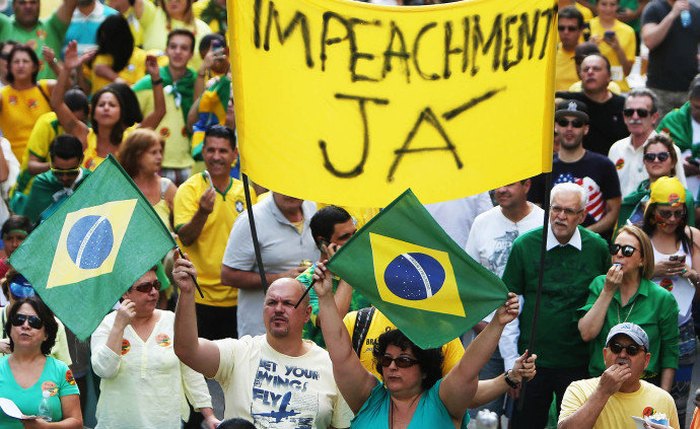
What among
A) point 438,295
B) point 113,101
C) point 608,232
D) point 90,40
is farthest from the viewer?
point 90,40

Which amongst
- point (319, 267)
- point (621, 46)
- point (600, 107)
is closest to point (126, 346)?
point (319, 267)

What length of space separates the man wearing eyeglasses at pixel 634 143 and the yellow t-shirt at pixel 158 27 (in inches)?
186

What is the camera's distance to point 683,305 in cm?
988

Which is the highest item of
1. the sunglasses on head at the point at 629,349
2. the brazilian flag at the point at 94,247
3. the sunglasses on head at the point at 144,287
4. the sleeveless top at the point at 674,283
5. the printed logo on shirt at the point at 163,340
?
the brazilian flag at the point at 94,247

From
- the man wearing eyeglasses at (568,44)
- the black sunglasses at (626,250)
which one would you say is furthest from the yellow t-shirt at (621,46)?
the black sunglasses at (626,250)

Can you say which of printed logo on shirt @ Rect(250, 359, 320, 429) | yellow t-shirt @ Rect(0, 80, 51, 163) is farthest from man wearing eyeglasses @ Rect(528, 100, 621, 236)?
yellow t-shirt @ Rect(0, 80, 51, 163)

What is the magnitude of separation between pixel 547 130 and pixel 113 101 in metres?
5.24

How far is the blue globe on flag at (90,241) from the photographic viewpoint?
7.31 m

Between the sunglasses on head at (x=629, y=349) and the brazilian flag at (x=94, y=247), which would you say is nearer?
the brazilian flag at (x=94, y=247)

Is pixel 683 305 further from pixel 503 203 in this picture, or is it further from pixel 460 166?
pixel 460 166

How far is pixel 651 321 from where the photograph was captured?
29.6 ft

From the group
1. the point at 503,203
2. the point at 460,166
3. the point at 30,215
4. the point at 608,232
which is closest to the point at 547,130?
the point at 460,166

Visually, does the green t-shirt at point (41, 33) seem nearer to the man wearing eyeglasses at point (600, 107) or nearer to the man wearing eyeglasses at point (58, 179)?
the man wearing eyeglasses at point (58, 179)

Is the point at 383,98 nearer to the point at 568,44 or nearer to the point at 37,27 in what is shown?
the point at 568,44
